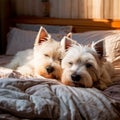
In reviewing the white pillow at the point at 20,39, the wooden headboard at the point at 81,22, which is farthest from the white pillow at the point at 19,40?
the wooden headboard at the point at 81,22

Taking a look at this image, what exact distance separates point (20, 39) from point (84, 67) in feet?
5.25

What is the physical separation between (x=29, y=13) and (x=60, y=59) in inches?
72.5

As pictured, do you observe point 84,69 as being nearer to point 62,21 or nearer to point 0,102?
point 0,102

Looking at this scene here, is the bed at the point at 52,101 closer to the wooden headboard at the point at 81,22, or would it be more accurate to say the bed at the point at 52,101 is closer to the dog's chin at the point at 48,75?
the dog's chin at the point at 48,75

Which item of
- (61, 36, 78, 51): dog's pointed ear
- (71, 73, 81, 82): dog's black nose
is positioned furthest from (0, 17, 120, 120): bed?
(61, 36, 78, 51): dog's pointed ear

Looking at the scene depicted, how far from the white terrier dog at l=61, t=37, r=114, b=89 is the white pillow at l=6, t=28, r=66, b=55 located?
1203 mm

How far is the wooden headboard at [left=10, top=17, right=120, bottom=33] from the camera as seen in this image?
3398 mm

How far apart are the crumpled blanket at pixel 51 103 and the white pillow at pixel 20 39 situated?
1.54m

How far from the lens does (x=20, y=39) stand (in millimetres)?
3451

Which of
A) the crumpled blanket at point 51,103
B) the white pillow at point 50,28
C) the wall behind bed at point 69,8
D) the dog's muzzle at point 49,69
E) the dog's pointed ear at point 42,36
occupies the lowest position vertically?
the crumpled blanket at point 51,103

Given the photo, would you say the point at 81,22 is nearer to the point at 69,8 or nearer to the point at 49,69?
the point at 69,8

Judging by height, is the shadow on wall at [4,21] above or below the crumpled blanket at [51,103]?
above

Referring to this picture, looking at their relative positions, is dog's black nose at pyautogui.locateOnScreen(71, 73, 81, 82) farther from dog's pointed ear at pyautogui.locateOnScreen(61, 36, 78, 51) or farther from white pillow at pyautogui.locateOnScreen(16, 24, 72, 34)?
white pillow at pyautogui.locateOnScreen(16, 24, 72, 34)

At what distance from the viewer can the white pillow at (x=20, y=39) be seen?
3.36 metres
